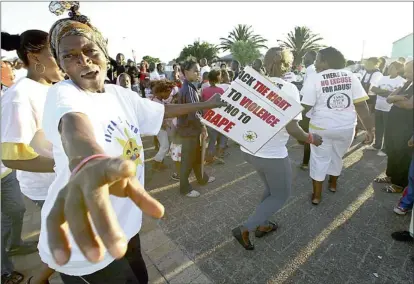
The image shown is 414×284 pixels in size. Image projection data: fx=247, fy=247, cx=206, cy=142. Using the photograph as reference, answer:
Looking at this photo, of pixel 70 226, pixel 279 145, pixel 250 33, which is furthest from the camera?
pixel 250 33

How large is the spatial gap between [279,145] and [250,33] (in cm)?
4234

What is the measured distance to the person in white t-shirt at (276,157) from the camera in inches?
88.1

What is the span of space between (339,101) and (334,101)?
0.06 metres

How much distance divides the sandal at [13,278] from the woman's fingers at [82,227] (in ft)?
7.58

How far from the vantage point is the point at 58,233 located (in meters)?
0.57

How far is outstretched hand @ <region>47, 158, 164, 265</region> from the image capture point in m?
→ 0.55

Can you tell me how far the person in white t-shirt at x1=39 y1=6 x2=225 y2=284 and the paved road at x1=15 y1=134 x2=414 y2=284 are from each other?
99 centimetres

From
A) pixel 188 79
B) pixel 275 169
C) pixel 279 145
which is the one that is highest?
pixel 188 79

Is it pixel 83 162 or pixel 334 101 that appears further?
pixel 334 101

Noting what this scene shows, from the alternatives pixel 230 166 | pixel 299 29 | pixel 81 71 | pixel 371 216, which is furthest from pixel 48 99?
pixel 299 29

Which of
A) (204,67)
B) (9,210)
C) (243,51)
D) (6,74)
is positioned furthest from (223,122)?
(243,51)

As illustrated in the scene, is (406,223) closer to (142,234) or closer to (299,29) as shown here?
(142,234)

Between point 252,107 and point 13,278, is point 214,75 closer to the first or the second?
point 252,107

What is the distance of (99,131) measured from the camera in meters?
1.00
